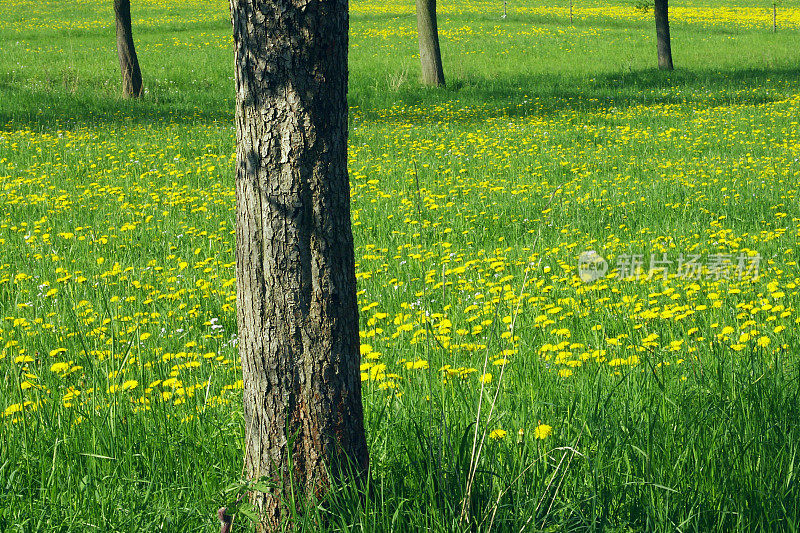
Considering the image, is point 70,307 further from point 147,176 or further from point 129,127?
point 129,127

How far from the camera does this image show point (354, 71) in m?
20.8

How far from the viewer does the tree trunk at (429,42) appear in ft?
59.1


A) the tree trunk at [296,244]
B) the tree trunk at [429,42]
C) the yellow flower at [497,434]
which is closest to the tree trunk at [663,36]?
the tree trunk at [429,42]

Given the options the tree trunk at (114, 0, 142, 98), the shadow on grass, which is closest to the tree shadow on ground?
the shadow on grass

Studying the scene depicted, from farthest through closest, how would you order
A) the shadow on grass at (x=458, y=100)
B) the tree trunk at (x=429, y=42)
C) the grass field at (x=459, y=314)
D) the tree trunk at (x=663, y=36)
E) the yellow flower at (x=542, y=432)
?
the tree trunk at (x=663, y=36) → the tree trunk at (x=429, y=42) → the shadow on grass at (x=458, y=100) → the yellow flower at (x=542, y=432) → the grass field at (x=459, y=314)

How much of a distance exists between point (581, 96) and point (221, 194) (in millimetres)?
11774

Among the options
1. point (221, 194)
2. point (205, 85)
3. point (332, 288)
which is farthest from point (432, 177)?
point (205, 85)

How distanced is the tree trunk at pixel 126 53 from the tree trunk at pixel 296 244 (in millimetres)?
15593

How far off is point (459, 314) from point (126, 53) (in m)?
14.2

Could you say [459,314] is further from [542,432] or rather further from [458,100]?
[458,100]

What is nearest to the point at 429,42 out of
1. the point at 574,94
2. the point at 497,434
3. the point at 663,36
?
the point at 574,94

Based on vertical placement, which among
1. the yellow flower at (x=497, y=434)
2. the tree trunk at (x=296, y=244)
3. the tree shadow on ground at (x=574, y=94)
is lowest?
the yellow flower at (x=497, y=434)

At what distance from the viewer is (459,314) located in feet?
14.8

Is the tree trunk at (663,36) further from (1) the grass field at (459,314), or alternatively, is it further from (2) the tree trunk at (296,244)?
(2) the tree trunk at (296,244)
